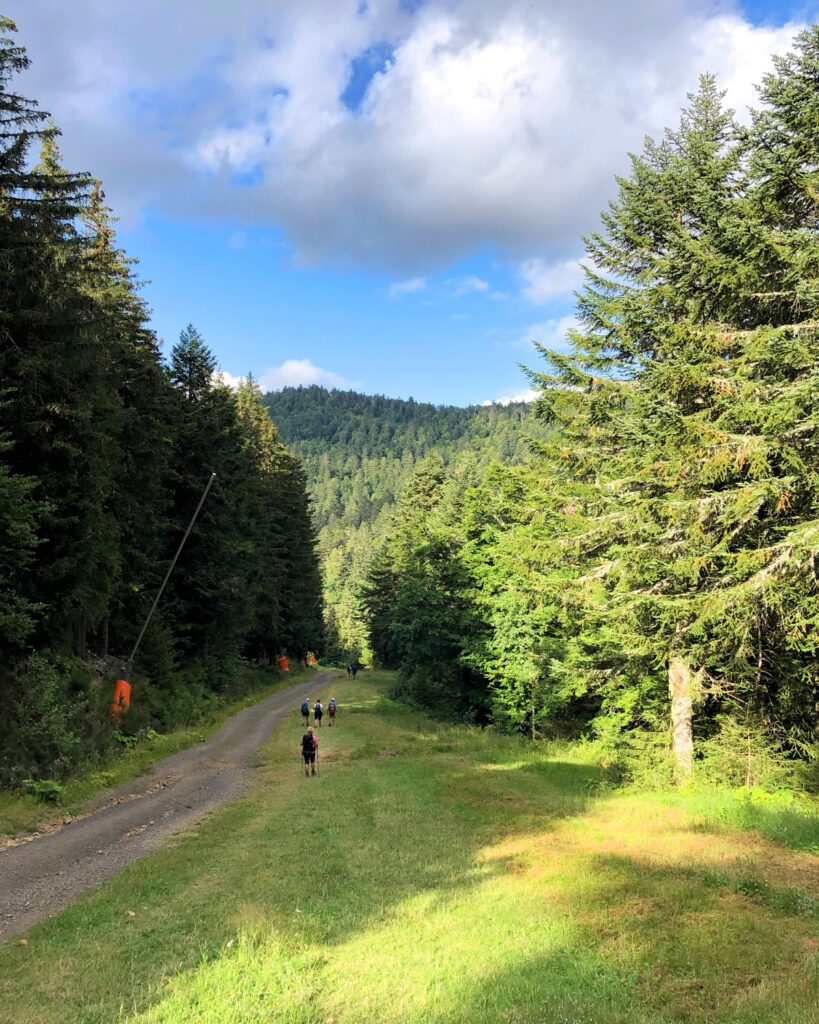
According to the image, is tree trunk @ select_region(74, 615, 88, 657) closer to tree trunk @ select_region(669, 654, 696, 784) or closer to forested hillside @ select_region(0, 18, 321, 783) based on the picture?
forested hillside @ select_region(0, 18, 321, 783)

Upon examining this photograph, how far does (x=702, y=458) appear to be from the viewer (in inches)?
484

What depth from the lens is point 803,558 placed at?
10500 mm

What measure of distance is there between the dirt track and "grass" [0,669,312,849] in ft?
1.29

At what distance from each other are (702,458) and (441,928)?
951 cm

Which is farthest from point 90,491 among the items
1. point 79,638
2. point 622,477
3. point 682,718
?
point 682,718

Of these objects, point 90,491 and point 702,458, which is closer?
point 702,458

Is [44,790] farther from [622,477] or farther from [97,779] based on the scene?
[622,477]

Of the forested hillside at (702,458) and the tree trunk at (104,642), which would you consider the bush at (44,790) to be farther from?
the forested hillside at (702,458)

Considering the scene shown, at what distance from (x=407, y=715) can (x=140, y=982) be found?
94.9 ft

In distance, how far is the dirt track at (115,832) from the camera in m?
9.12

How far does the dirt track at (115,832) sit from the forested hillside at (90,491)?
2250 mm

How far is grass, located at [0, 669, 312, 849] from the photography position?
13.0 m

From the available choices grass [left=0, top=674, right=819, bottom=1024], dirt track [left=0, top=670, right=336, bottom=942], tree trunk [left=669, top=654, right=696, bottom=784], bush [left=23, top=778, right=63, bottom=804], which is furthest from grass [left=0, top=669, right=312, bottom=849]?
tree trunk [left=669, top=654, right=696, bottom=784]

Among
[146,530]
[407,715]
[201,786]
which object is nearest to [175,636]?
[146,530]
